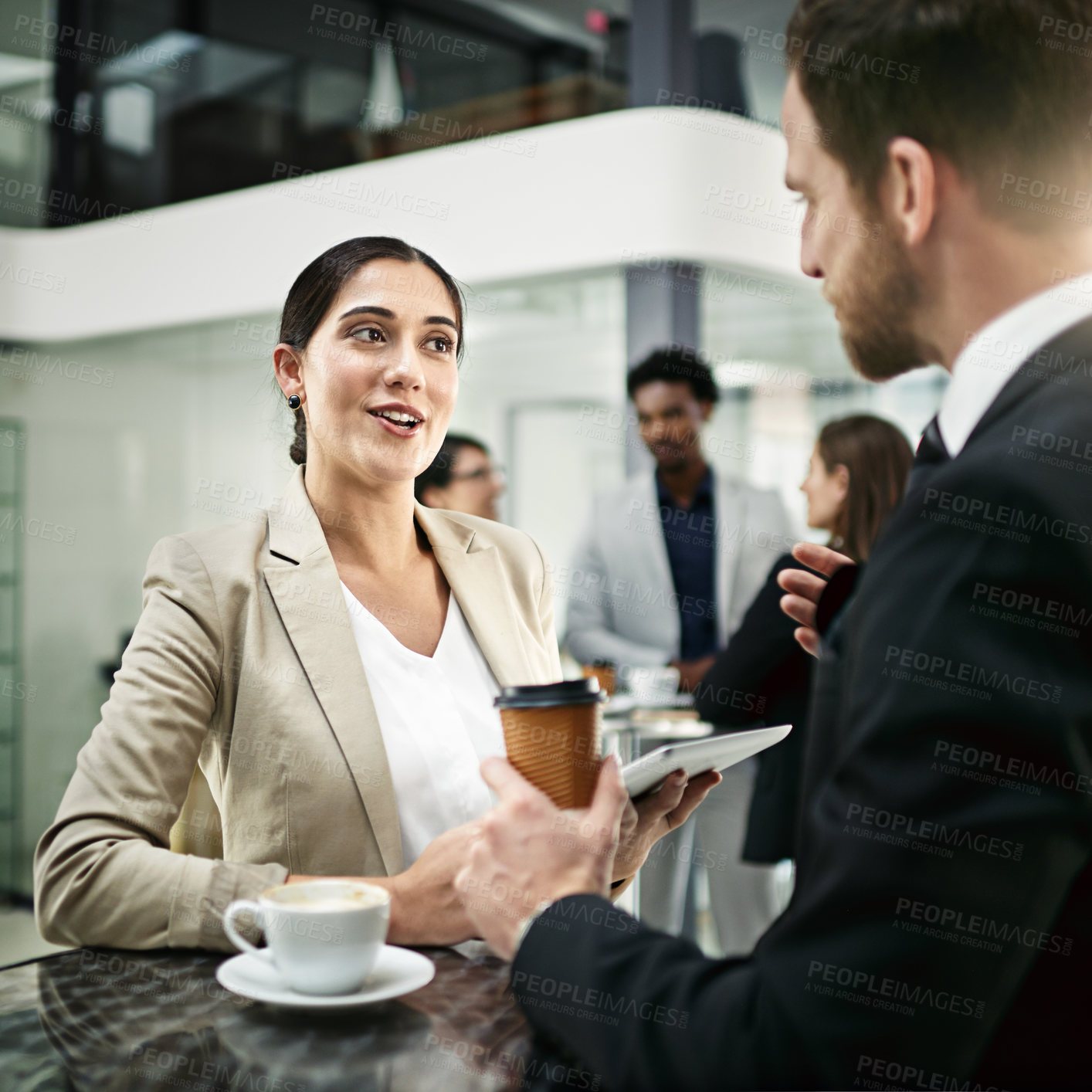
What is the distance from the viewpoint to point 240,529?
4.98 ft

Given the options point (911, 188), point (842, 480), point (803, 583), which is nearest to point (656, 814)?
point (803, 583)

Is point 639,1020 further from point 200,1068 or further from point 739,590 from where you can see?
point 739,590

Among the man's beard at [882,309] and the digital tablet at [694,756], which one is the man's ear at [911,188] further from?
the digital tablet at [694,756]

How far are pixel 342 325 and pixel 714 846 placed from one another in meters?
2.56

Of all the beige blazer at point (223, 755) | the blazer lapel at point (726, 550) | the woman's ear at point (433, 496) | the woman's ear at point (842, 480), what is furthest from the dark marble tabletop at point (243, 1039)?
the blazer lapel at point (726, 550)

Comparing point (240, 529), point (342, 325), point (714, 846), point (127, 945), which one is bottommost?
point (714, 846)

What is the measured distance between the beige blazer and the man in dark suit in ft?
1.77

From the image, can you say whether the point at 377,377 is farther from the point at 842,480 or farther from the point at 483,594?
the point at 842,480

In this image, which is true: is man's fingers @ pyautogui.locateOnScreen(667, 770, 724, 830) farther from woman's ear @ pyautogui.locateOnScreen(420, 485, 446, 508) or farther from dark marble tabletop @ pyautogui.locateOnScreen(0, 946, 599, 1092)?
woman's ear @ pyautogui.locateOnScreen(420, 485, 446, 508)

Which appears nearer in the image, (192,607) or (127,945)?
(127,945)

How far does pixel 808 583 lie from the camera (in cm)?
123

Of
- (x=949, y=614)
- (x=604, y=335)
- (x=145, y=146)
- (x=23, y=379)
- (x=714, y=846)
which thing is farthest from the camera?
(x=145, y=146)

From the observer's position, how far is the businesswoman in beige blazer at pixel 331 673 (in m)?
1.17

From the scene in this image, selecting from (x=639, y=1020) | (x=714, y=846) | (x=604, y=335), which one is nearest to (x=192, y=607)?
(x=639, y=1020)
